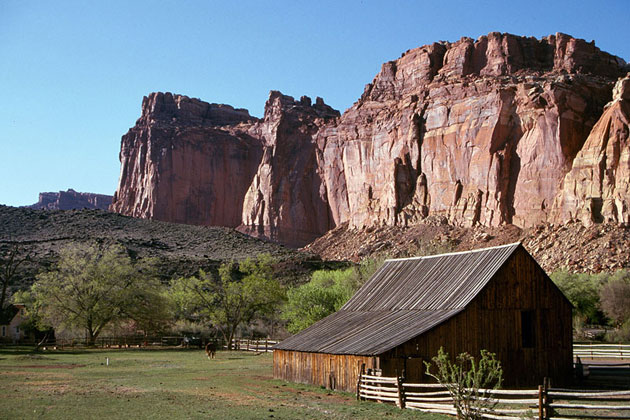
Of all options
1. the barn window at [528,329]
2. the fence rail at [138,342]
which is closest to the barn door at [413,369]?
the barn window at [528,329]

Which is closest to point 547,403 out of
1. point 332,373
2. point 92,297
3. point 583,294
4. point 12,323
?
point 332,373

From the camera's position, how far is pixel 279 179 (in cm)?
13188

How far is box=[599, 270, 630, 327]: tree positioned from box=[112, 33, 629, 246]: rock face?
1826 centimetres

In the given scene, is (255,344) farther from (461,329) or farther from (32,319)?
(461,329)

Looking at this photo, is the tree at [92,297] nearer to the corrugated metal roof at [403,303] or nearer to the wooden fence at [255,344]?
the wooden fence at [255,344]

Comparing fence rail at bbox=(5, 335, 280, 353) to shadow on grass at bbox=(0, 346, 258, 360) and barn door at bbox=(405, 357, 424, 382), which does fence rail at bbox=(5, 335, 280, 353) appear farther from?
barn door at bbox=(405, 357, 424, 382)

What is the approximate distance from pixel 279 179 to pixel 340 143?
15.8 meters

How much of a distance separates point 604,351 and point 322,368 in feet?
55.8

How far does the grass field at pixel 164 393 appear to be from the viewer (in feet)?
62.4

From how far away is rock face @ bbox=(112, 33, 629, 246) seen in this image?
80.8 meters

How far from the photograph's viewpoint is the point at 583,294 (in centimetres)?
5581

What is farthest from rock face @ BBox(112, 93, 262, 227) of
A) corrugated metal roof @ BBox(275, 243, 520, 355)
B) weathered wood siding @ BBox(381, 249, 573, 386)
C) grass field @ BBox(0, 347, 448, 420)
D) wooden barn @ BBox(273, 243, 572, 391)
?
weathered wood siding @ BBox(381, 249, 573, 386)

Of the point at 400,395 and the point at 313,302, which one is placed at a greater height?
the point at 313,302

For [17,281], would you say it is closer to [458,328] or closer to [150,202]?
[458,328]
